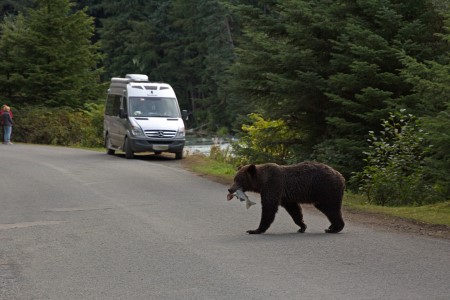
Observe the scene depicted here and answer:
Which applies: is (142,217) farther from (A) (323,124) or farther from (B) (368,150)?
(A) (323,124)

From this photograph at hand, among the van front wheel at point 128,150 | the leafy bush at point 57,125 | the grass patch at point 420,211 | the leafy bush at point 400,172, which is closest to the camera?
the grass patch at point 420,211

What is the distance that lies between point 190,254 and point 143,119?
2002cm

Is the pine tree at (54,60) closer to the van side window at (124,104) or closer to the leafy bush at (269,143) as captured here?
the van side window at (124,104)

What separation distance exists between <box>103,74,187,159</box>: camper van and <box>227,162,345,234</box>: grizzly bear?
696 inches

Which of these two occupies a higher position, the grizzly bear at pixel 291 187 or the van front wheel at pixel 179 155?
the grizzly bear at pixel 291 187

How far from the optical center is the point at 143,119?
98.8ft

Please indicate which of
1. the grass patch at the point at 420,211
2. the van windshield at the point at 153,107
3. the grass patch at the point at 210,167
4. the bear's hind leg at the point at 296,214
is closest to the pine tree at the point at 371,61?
Result: the grass patch at the point at 210,167

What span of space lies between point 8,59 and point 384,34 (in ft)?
107

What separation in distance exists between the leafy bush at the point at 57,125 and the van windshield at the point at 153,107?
10.9 metres

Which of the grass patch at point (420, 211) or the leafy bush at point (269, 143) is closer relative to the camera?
the grass patch at point (420, 211)

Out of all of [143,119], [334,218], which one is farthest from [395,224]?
[143,119]

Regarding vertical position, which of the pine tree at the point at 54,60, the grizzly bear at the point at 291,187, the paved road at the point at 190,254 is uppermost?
the pine tree at the point at 54,60

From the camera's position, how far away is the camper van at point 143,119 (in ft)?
96.8

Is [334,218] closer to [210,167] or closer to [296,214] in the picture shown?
[296,214]
